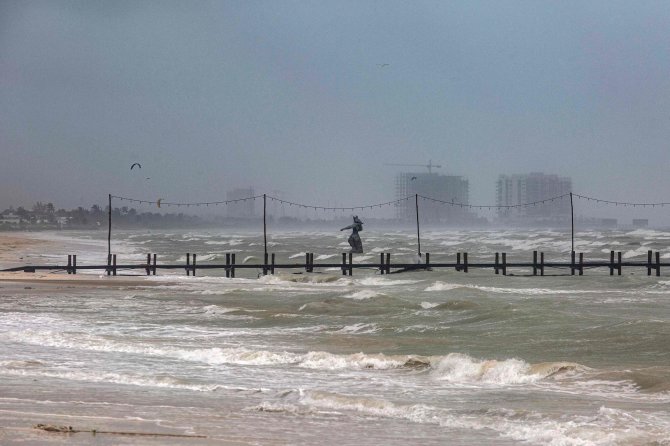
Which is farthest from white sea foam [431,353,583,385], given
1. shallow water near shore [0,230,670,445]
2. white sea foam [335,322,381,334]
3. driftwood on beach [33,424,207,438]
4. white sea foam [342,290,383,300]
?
white sea foam [342,290,383,300]

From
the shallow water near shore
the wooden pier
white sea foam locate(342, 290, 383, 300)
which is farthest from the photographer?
the wooden pier

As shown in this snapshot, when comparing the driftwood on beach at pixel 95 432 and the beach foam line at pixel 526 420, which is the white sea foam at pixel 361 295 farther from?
the driftwood on beach at pixel 95 432

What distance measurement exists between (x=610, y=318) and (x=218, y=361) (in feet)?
36.0

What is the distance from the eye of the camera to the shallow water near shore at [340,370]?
8.49 m

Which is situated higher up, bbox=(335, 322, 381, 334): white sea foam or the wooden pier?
the wooden pier

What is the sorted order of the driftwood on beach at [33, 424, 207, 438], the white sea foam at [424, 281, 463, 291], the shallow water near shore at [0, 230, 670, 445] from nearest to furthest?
the driftwood on beach at [33, 424, 207, 438], the shallow water near shore at [0, 230, 670, 445], the white sea foam at [424, 281, 463, 291]

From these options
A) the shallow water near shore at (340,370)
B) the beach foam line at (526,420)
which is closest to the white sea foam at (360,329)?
the shallow water near shore at (340,370)

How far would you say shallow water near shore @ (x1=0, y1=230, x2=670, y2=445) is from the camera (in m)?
8.49

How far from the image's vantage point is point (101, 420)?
335 inches

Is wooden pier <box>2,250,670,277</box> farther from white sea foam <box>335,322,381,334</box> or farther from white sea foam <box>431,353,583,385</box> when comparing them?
white sea foam <box>431,353,583,385</box>

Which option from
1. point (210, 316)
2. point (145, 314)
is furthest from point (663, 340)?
point (145, 314)

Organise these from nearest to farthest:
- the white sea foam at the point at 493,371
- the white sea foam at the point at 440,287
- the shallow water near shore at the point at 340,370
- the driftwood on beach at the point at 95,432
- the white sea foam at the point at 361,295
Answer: the driftwood on beach at the point at 95,432 < the shallow water near shore at the point at 340,370 < the white sea foam at the point at 493,371 < the white sea foam at the point at 361,295 < the white sea foam at the point at 440,287

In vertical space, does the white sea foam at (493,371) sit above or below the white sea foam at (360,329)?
above

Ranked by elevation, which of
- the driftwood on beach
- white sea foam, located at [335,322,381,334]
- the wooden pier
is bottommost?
white sea foam, located at [335,322,381,334]
